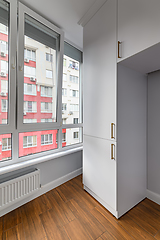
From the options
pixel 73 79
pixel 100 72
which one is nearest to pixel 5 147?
pixel 100 72

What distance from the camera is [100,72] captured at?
1.59 m

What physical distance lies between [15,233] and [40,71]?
202 centimetres

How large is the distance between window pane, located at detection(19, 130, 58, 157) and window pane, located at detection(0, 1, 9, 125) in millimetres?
389

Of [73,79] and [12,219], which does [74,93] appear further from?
[12,219]

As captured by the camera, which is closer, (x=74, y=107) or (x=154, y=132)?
(x=154, y=132)

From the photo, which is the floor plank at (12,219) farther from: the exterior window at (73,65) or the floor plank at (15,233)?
the exterior window at (73,65)

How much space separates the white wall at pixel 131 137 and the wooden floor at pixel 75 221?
0.49 feet

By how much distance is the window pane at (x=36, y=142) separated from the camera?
1.74m

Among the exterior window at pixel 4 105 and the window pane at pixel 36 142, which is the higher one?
the exterior window at pixel 4 105

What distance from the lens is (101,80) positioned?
157 centimetres

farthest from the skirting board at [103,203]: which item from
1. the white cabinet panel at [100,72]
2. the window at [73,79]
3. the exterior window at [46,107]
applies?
the window at [73,79]

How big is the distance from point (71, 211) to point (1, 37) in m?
2.35

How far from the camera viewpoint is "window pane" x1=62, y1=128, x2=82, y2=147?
2.32 metres

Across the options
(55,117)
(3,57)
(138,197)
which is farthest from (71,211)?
(3,57)
